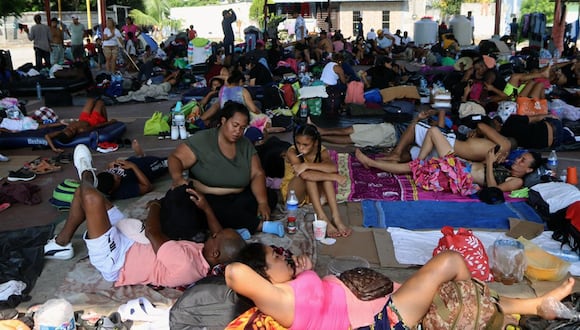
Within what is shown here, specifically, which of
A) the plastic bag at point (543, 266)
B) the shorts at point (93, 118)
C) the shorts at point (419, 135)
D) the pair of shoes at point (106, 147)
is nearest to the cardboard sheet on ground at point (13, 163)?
the pair of shoes at point (106, 147)

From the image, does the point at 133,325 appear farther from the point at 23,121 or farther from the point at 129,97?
the point at 129,97

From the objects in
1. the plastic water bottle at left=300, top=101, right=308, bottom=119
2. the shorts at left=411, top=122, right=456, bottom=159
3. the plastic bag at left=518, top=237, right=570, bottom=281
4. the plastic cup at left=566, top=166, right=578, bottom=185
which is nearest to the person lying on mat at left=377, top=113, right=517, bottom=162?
the shorts at left=411, top=122, right=456, bottom=159

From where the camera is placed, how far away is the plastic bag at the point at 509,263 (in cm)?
358

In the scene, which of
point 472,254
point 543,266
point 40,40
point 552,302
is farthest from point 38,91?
point 552,302

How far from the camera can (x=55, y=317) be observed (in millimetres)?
2883

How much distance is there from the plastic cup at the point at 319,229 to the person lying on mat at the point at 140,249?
38.6 inches

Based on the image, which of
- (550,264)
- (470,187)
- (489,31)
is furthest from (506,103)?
(489,31)

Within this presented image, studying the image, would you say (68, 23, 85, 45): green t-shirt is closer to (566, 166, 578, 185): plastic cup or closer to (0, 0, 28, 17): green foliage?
(0, 0, 28, 17): green foliage

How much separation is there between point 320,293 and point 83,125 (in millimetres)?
5645

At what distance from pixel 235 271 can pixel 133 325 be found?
115 cm

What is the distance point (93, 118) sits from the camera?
7.59 metres

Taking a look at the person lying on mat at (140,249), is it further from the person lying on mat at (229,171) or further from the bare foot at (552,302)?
the bare foot at (552,302)

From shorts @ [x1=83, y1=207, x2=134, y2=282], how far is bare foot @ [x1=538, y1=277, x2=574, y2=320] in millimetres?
2441

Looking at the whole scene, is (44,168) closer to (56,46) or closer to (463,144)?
(463,144)
